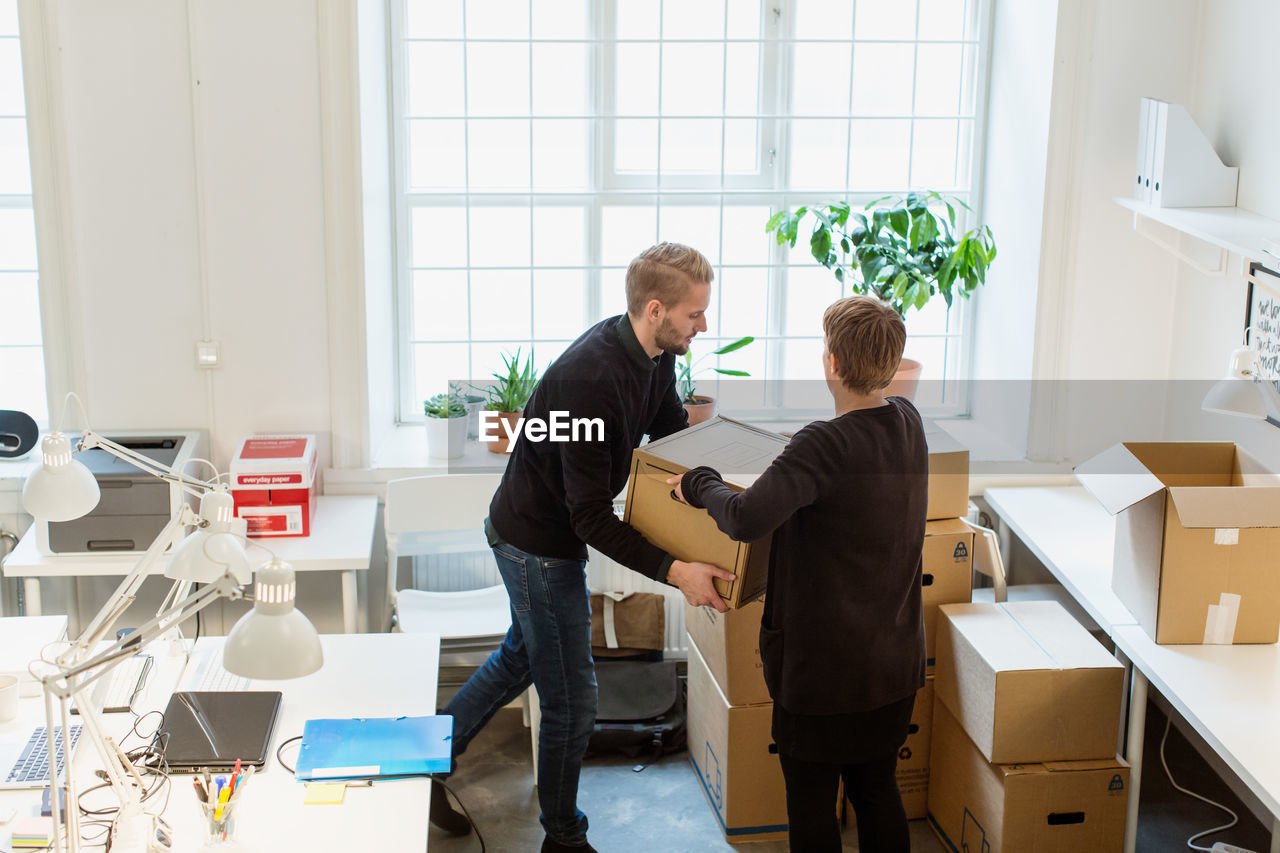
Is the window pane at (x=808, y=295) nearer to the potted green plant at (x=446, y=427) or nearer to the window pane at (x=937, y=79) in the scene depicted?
the window pane at (x=937, y=79)

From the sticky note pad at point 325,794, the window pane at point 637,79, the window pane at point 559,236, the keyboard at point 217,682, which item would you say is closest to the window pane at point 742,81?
the window pane at point 637,79

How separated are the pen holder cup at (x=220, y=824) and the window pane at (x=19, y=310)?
260 centimetres

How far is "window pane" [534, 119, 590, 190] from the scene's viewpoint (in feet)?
13.5

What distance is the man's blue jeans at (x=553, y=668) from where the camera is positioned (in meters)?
2.71

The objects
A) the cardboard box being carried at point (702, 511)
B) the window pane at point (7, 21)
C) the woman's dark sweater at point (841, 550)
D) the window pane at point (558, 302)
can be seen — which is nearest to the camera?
the woman's dark sweater at point (841, 550)

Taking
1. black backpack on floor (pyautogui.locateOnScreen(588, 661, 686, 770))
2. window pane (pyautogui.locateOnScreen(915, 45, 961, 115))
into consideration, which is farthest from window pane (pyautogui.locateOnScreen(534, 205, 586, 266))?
black backpack on floor (pyautogui.locateOnScreen(588, 661, 686, 770))

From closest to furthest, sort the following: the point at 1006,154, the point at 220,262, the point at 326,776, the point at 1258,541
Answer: the point at 326,776 < the point at 1258,541 < the point at 220,262 < the point at 1006,154

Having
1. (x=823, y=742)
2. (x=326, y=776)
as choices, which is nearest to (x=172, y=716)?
(x=326, y=776)

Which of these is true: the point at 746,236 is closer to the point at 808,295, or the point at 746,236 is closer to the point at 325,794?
the point at 808,295

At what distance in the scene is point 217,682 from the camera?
247 centimetres

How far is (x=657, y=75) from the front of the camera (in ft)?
13.4

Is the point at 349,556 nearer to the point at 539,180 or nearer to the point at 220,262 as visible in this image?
the point at 220,262

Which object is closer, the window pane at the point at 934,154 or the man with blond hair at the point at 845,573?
the man with blond hair at the point at 845,573

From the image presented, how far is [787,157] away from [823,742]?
2438 millimetres
